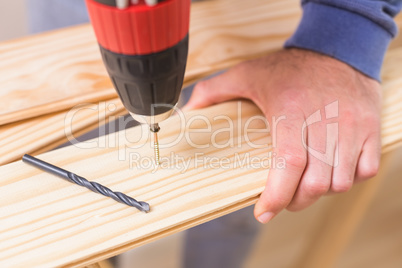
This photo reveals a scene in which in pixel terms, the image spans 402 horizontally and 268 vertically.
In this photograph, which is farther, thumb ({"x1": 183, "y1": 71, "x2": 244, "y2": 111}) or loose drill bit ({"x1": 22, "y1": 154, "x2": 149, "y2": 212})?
thumb ({"x1": 183, "y1": 71, "x2": 244, "y2": 111})

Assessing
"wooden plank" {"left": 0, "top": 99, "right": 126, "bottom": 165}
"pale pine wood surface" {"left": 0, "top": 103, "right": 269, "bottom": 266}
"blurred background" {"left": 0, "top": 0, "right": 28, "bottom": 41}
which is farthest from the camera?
"blurred background" {"left": 0, "top": 0, "right": 28, "bottom": 41}

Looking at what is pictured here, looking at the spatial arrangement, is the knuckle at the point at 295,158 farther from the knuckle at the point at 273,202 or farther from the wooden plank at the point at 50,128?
the wooden plank at the point at 50,128

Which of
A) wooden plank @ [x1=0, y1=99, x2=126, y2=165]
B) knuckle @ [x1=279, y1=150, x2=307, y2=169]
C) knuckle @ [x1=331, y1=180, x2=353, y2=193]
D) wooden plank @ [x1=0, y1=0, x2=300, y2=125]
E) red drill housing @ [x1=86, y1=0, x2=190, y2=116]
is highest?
red drill housing @ [x1=86, y1=0, x2=190, y2=116]

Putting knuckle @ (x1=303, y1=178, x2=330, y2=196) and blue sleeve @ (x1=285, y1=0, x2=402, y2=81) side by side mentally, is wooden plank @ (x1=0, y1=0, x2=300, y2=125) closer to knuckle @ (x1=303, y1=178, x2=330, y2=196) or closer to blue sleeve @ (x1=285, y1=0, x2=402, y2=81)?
blue sleeve @ (x1=285, y1=0, x2=402, y2=81)

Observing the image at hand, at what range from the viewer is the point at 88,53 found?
733 millimetres

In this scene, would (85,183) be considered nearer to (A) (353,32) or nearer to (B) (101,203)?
(B) (101,203)

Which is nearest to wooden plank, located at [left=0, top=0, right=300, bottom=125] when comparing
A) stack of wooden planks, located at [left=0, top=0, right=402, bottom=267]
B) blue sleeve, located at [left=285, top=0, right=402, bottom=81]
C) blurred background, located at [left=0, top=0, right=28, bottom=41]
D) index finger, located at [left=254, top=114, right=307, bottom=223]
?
stack of wooden planks, located at [left=0, top=0, right=402, bottom=267]

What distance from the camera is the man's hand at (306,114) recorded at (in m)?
0.55

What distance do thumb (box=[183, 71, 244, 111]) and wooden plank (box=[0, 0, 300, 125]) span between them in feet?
0.22

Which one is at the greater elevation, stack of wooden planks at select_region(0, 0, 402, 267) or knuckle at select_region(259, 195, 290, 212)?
stack of wooden planks at select_region(0, 0, 402, 267)

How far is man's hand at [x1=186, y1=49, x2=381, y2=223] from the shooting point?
1.80ft

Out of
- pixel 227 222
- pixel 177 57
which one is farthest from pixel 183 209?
pixel 227 222

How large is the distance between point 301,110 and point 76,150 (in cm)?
32

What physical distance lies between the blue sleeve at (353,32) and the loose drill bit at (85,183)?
15.4 inches
